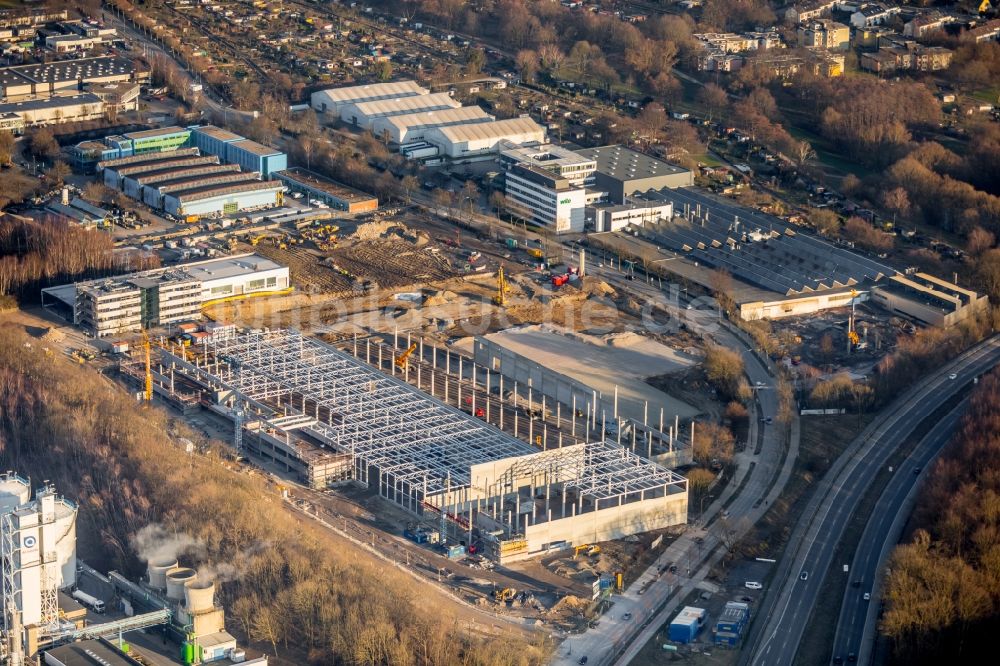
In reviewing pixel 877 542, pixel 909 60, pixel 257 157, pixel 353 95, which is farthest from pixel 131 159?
pixel 877 542

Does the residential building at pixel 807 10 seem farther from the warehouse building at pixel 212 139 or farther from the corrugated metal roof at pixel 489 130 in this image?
the warehouse building at pixel 212 139

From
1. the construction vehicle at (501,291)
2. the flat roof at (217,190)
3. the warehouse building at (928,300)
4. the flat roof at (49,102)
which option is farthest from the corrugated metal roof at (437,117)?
the warehouse building at (928,300)

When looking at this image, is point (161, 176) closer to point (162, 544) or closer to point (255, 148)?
point (255, 148)

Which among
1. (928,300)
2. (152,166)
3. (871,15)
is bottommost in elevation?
(928,300)

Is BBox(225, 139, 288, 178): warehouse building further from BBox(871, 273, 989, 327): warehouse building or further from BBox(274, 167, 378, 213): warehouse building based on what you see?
BBox(871, 273, 989, 327): warehouse building

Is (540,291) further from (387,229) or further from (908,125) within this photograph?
(908,125)

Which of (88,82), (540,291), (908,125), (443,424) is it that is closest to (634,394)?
(443,424)

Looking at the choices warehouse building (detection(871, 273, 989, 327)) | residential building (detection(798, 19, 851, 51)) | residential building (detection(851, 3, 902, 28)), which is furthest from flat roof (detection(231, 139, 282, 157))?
residential building (detection(851, 3, 902, 28))
